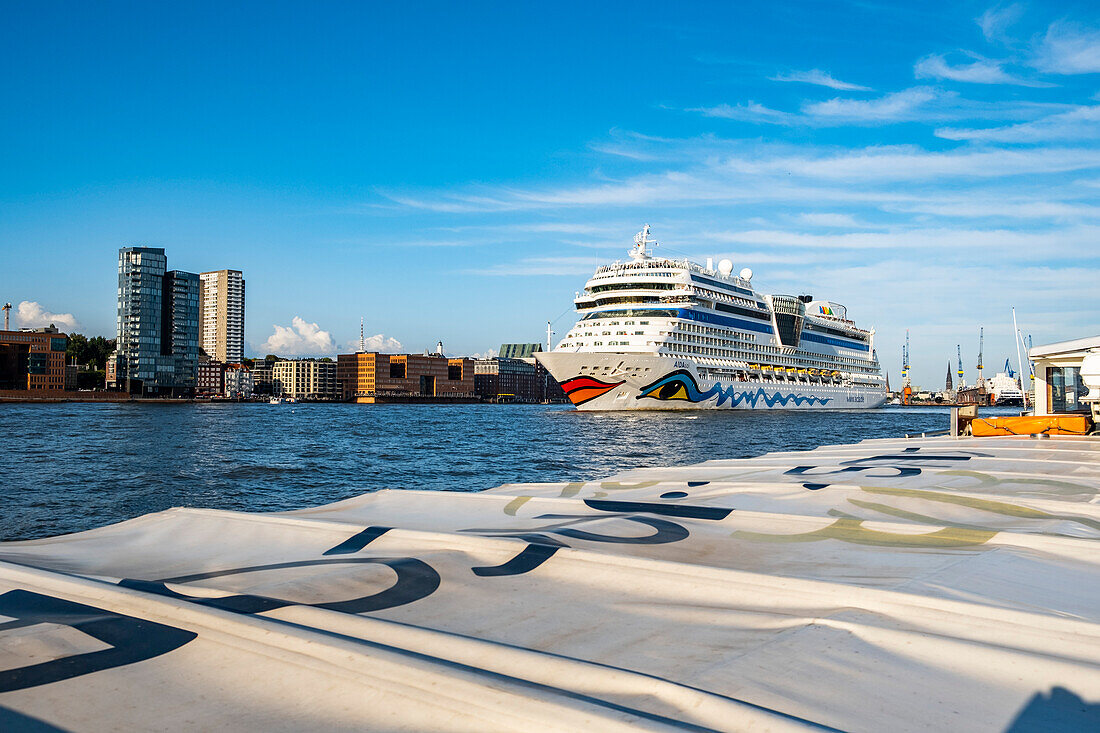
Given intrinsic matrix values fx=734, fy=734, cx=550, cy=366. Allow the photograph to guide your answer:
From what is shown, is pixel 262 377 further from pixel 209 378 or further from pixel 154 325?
pixel 154 325

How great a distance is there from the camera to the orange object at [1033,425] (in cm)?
1669

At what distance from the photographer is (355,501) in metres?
8.11

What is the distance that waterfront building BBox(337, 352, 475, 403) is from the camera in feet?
554

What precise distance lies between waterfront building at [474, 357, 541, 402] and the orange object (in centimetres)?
16045

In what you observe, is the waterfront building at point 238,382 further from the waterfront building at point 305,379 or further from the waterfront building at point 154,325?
the waterfront building at point 154,325

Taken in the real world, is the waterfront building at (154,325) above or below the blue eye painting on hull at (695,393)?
above

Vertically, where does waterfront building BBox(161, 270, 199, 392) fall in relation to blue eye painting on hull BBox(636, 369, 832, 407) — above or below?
above

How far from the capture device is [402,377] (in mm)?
171375

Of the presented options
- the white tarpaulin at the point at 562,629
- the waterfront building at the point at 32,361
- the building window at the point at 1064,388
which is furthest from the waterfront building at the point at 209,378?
the white tarpaulin at the point at 562,629

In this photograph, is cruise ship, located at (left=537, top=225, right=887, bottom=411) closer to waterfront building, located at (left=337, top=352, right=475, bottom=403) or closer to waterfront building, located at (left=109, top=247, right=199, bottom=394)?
waterfront building, located at (left=109, top=247, right=199, bottom=394)

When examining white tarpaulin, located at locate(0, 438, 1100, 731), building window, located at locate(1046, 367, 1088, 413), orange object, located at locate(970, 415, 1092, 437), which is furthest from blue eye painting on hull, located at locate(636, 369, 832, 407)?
white tarpaulin, located at locate(0, 438, 1100, 731)

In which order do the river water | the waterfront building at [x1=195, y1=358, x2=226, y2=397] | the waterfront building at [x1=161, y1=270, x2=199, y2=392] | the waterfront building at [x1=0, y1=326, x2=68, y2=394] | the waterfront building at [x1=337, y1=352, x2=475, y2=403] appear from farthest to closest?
the waterfront building at [x1=337, y1=352, x2=475, y2=403] → the waterfront building at [x1=195, y1=358, x2=226, y2=397] → the waterfront building at [x1=161, y1=270, x2=199, y2=392] → the waterfront building at [x1=0, y1=326, x2=68, y2=394] → the river water

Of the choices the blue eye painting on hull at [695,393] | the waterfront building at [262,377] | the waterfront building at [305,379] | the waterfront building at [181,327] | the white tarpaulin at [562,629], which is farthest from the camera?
the waterfront building at [305,379]

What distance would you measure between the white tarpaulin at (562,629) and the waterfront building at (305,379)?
186656mm
